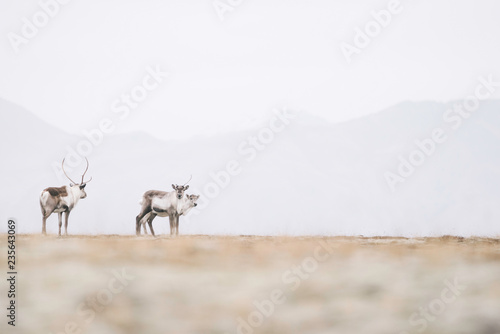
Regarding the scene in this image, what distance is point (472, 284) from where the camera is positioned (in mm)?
10945

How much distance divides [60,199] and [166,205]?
3.17 metres

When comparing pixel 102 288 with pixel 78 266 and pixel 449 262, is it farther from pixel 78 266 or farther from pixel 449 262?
pixel 449 262

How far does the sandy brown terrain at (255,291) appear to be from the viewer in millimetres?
9156

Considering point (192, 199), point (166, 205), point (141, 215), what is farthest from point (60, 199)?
point (192, 199)

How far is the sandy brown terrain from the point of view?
30.0 ft

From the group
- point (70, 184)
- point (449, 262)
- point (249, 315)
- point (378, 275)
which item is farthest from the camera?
point (70, 184)

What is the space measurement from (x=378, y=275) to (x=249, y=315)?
9.98ft

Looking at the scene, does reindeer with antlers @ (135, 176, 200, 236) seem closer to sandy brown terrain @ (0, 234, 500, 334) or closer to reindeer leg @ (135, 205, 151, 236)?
reindeer leg @ (135, 205, 151, 236)

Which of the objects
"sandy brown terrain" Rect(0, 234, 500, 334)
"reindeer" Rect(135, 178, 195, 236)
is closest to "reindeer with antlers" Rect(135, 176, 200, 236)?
"reindeer" Rect(135, 178, 195, 236)

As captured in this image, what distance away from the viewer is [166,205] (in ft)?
65.5

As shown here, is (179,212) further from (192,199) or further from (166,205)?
(192,199)

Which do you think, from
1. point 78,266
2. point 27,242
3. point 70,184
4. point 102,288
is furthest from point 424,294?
point 70,184

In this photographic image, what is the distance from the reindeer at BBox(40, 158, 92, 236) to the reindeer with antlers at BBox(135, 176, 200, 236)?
6.52 ft

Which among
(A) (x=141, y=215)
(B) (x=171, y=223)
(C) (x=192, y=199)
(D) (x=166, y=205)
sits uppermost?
(C) (x=192, y=199)
